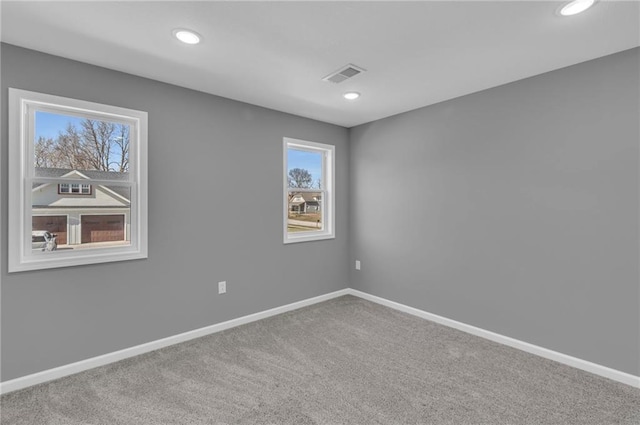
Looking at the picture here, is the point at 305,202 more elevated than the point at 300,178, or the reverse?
the point at 300,178

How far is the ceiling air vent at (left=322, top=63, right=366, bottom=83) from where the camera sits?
2.48 m

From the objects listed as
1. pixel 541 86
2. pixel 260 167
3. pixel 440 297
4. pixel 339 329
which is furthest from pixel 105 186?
pixel 541 86

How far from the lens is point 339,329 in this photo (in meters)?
3.17

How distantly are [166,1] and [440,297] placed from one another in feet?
11.5

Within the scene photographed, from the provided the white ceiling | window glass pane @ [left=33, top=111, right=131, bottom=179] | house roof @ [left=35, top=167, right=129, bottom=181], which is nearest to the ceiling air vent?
the white ceiling

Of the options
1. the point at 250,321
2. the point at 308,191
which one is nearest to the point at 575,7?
the point at 308,191

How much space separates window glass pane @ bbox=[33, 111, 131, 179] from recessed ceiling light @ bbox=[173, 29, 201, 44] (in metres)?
1.05

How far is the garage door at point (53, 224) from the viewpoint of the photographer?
2.27m

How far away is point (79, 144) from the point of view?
8.11 ft

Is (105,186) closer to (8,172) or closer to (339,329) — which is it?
(8,172)

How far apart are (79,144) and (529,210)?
154 inches

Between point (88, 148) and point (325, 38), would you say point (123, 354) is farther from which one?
point (325, 38)

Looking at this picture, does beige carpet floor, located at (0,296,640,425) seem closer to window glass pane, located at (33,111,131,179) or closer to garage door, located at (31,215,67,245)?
garage door, located at (31,215,67,245)

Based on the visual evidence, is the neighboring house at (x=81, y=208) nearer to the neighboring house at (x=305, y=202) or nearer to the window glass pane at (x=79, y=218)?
the window glass pane at (x=79, y=218)
